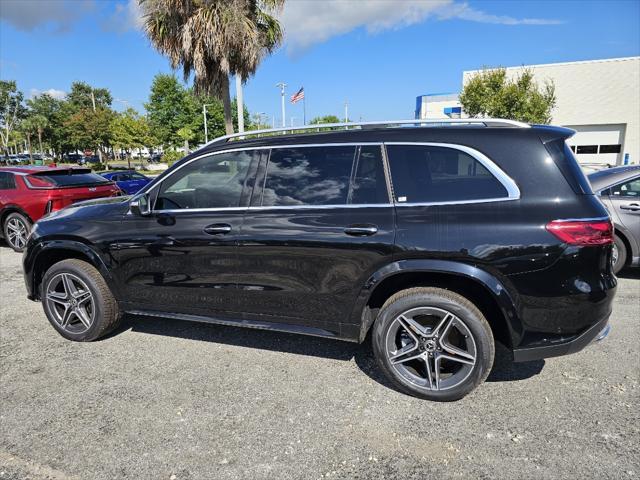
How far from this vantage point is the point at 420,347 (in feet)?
9.66

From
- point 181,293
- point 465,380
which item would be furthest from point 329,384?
point 181,293

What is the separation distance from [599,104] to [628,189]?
3057 cm

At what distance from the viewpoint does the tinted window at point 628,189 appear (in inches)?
219

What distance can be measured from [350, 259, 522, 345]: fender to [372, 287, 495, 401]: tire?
0.55 ft

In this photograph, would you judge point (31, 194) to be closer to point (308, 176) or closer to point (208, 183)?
point (208, 183)

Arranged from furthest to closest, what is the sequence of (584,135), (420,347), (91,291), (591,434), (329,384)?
1. (584,135)
2. (91,291)
3. (329,384)
4. (420,347)
5. (591,434)

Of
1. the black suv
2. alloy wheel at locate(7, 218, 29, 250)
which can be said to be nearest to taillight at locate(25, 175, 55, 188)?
alloy wheel at locate(7, 218, 29, 250)

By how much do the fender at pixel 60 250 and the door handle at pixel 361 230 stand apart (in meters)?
2.22

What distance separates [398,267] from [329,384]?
1.07 meters

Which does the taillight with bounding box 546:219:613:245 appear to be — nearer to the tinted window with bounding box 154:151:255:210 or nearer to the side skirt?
the side skirt

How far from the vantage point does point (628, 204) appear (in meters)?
5.53

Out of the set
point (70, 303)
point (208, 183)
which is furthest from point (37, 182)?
point (208, 183)

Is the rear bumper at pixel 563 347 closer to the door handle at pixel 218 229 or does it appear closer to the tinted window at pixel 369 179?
the tinted window at pixel 369 179

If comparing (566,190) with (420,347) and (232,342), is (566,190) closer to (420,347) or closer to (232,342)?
(420,347)
